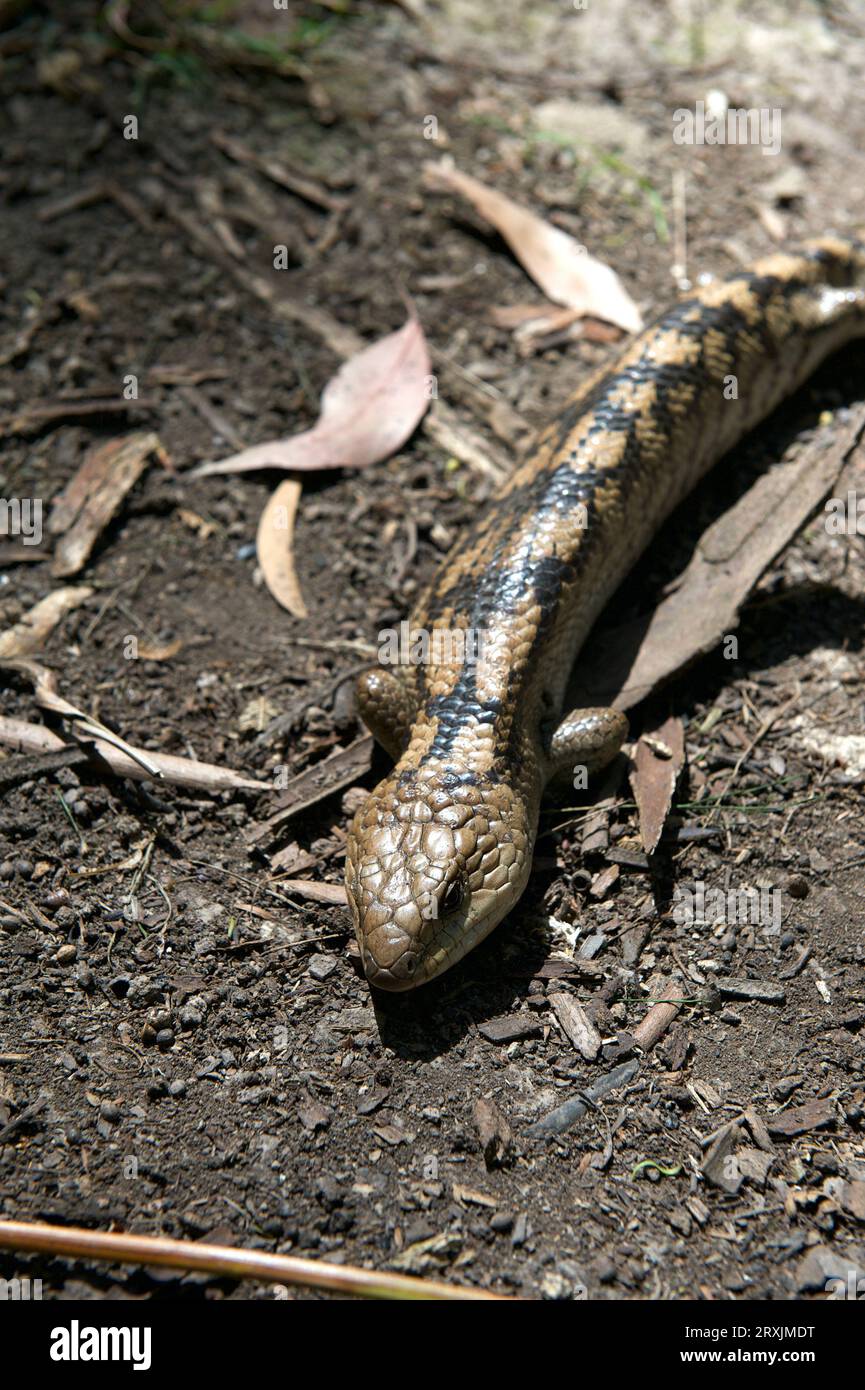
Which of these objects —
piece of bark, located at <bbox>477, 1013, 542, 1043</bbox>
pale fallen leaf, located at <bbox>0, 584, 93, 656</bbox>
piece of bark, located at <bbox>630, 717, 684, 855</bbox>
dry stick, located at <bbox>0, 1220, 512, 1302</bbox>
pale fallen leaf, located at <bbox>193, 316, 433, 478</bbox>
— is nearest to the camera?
dry stick, located at <bbox>0, 1220, 512, 1302</bbox>

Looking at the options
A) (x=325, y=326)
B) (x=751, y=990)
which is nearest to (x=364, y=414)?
(x=325, y=326)

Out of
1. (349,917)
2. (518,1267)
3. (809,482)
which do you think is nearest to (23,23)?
(809,482)

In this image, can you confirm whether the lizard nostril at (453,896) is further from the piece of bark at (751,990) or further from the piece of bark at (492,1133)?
the piece of bark at (751,990)

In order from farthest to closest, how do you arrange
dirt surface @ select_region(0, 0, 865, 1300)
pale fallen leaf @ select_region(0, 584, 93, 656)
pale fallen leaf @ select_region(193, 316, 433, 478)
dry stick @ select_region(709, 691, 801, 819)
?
pale fallen leaf @ select_region(193, 316, 433, 478), pale fallen leaf @ select_region(0, 584, 93, 656), dry stick @ select_region(709, 691, 801, 819), dirt surface @ select_region(0, 0, 865, 1300)

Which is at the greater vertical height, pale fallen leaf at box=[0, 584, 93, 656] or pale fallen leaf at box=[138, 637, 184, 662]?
pale fallen leaf at box=[0, 584, 93, 656]

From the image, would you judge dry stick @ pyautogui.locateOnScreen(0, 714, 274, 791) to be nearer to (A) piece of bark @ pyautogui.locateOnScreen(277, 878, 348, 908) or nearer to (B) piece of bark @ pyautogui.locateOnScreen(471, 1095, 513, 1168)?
(A) piece of bark @ pyautogui.locateOnScreen(277, 878, 348, 908)

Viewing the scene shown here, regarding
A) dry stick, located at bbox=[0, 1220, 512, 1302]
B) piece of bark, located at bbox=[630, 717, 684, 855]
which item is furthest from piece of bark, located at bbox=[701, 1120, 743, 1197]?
piece of bark, located at bbox=[630, 717, 684, 855]
